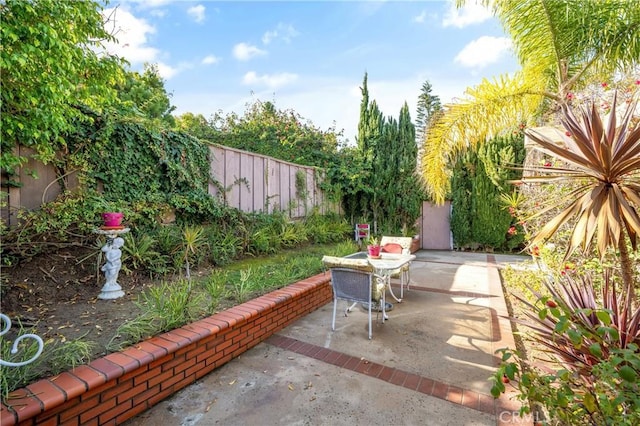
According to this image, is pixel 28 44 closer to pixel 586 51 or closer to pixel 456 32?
pixel 456 32

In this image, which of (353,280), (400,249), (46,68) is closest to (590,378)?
(353,280)

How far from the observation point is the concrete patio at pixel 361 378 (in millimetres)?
2012

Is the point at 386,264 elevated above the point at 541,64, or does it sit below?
below

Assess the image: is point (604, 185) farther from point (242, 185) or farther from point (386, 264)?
point (242, 185)

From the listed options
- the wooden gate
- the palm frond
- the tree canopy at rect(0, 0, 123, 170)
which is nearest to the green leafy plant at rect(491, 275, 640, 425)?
the palm frond

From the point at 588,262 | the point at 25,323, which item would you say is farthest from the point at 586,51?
the point at 25,323

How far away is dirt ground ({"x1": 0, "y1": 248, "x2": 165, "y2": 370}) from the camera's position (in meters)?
2.51

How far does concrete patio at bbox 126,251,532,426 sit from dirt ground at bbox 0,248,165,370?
0.97 meters

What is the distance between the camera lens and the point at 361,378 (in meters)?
2.46

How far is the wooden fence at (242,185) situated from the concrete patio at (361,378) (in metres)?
2.89

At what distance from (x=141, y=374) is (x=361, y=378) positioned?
Result: 5.41 feet

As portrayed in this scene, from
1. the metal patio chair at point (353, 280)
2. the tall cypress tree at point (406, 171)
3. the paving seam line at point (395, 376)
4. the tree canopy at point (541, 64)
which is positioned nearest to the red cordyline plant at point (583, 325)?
the paving seam line at point (395, 376)

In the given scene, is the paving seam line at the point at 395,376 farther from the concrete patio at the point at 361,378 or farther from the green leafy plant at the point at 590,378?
the green leafy plant at the point at 590,378

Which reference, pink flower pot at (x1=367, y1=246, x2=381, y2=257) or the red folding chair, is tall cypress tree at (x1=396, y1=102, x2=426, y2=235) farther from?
pink flower pot at (x1=367, y1=246, x2=381, y2=257)
